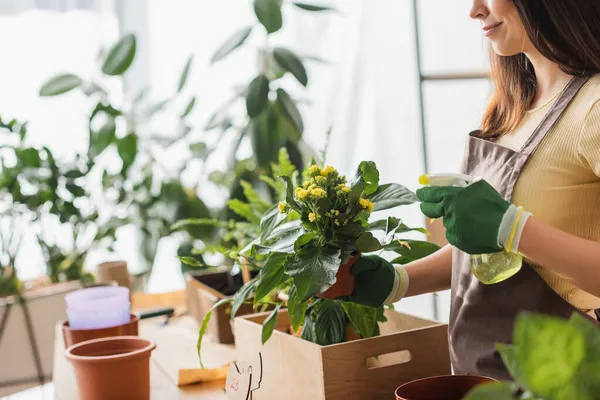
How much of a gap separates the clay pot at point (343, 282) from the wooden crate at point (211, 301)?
687mm

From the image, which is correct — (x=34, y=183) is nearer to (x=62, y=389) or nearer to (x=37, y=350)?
(x=37, y=350)

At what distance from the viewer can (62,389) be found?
1.51 metres

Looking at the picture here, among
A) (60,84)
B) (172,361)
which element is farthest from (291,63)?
(172,361)

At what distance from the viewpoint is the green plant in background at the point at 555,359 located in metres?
0.51

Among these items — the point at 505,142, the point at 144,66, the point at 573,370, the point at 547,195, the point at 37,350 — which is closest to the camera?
the point at 573,370

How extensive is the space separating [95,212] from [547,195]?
84.5 inches

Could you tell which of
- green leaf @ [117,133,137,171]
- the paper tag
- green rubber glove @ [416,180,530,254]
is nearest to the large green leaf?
green leaf @ [117,133,137,171]

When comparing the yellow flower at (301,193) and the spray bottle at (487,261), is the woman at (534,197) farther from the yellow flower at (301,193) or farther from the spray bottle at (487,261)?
the yellow flower at (301,193)

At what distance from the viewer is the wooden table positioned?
4.70 ft

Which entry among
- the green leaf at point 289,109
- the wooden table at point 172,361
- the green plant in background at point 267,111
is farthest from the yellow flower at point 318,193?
the green leaf at point 289,109

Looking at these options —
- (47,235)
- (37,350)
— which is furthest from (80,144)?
(37,350)

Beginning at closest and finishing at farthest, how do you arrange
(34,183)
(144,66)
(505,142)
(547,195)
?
1. (547,195)
2. (505,142)
3. (34,183)
4. (144,66)

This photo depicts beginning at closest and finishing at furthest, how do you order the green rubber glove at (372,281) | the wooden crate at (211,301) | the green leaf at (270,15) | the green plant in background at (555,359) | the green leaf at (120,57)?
the green plant in background at (555,359), the green rubber glove at (372,281), the wooden crate at (211,301), the green leaf at (270,15), the green leaf at (120,57)

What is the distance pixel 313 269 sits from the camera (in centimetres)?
104
